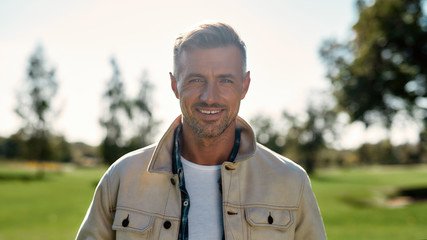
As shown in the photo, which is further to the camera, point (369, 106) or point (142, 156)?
point (369, 106)

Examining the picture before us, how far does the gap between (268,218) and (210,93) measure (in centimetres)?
88

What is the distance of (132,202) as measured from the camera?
2.55 m

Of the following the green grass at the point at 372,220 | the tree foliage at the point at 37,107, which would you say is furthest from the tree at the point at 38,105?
the green grass at the point at 372,220

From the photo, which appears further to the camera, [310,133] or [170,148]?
[310,133]

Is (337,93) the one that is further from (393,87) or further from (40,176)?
(40,176)

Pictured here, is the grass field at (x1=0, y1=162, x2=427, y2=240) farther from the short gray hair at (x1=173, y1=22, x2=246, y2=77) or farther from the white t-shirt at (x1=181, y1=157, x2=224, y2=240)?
the short gray hair at (x1=173, y1=22, x2=246, y2=77)

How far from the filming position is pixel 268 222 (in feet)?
8.42

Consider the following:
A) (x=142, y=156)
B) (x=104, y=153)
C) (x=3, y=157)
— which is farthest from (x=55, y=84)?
(x=142, y=156)

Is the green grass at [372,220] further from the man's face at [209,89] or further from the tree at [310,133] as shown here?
the tree at [310,133]

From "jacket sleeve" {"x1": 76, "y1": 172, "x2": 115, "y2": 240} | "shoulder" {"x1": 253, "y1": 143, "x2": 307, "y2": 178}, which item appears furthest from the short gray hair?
"jacket sleeve" {"x1": 76, "y1": 172, "x2": 115, "y2": 240}

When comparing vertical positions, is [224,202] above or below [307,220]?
above

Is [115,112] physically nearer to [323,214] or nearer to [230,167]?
[323,214]

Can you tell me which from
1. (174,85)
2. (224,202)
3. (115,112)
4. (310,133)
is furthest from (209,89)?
(310,133)

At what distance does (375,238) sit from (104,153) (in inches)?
1500
